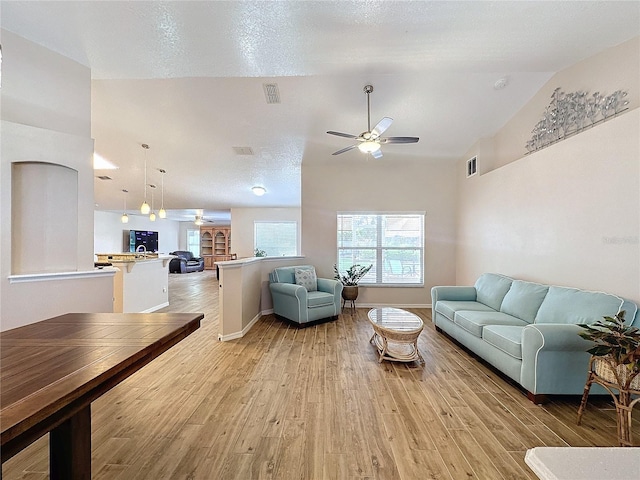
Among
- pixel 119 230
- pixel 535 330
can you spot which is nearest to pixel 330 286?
pixel 535 330

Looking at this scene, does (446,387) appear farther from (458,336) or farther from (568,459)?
(568,459)

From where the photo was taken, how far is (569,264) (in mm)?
3070

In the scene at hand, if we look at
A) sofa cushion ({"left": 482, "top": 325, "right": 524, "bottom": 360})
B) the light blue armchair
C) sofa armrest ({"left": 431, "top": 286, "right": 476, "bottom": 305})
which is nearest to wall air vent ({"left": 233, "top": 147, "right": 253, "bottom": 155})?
the light blue armchair

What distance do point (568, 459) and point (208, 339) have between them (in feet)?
13.0

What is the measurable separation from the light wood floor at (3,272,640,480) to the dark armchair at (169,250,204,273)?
9469 millimetres

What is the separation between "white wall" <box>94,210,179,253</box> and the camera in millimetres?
9858

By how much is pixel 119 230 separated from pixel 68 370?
470 inches

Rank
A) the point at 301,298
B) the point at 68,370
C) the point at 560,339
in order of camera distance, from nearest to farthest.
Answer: the point at 68,370, the point at 560,339, the point at 301,298

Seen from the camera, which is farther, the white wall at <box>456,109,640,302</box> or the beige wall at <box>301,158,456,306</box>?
the beige wall at <box>301,158,456,306</box>

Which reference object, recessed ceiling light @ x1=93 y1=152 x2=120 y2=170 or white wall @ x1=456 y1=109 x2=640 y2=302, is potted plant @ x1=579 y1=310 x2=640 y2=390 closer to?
white wall @ x1=456 y1=109 x2=640 y2=302

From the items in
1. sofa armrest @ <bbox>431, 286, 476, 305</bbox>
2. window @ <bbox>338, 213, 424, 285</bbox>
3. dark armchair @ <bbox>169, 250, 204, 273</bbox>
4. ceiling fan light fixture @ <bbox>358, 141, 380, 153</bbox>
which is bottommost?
dark armchair @ <bbox>169, 250, 204, 273</bbox>

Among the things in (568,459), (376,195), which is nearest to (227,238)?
(376,195)

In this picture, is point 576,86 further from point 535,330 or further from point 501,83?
point 535,330

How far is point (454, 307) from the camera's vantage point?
3.73 meters
